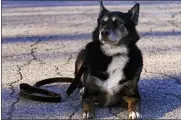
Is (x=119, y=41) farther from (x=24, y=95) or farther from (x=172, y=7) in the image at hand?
(x=172, y=7)

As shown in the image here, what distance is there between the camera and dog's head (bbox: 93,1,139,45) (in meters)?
3.84

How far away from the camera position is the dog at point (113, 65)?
3.86m

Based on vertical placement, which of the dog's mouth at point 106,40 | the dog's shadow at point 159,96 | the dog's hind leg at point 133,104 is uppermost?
the dog's mouth at point 106,40

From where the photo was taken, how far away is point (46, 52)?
6113 millimetres

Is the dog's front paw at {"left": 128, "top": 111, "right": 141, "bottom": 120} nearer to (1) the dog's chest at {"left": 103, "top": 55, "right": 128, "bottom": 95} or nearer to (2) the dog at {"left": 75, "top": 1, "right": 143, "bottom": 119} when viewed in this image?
(2) the dog at {"left": 75, "top": 1, "right": 143, "bottom": 119}

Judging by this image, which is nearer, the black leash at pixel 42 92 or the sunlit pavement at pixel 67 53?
the sunlit pavement at pixel 67 53

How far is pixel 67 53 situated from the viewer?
6070 mm

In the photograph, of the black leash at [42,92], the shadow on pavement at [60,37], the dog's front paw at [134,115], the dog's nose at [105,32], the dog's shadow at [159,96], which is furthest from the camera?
the shadow on pavement at [60,37]

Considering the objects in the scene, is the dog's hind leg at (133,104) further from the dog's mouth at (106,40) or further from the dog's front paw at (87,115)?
→ the dog's mouth at (106,40)


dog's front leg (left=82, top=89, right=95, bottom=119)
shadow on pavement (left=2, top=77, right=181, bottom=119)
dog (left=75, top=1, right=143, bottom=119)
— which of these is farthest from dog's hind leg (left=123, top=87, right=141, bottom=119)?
dog's front leg (left=82, top=89, right=95, bottom=119)

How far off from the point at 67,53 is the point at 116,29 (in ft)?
7.38

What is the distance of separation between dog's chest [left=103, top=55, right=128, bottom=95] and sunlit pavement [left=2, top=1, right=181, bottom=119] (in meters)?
0.19

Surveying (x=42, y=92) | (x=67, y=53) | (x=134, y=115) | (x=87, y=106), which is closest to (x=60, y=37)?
(x=67, y=53)

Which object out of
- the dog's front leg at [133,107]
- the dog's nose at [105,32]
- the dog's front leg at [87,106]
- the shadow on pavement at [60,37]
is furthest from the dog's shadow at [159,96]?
the shadow on pavement at [60,37]
